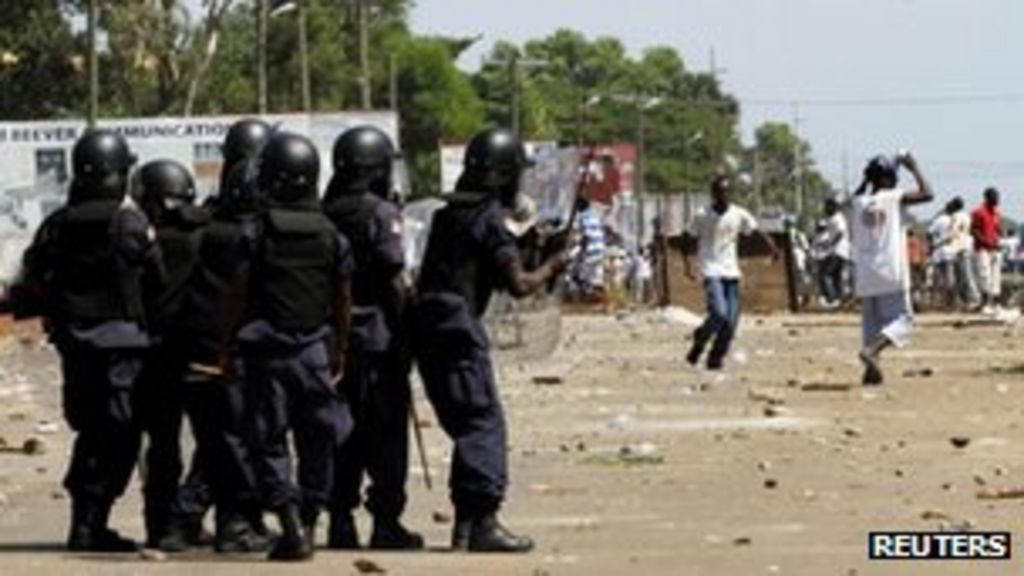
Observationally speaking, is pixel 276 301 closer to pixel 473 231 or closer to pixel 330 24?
pixel 473 231

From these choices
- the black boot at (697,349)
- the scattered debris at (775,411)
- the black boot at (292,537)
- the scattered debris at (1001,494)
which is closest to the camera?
the black boot at (292,537)

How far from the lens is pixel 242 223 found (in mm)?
12141

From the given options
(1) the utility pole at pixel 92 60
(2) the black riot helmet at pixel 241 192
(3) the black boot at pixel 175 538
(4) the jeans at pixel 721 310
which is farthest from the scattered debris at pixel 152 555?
(1) the utility pole at pixel 92 60

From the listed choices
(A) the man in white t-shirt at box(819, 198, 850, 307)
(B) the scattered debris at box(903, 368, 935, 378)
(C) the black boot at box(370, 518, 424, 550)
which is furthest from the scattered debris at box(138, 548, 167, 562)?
(A) the man in white t-shirt at box(819, 198, 850, 307)

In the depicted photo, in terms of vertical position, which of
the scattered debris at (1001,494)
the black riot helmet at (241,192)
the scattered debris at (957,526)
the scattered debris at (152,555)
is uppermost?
the black riot helmet at (241,192)

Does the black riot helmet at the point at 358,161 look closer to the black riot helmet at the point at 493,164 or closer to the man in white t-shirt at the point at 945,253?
the black riot helmet at the point at 493,164

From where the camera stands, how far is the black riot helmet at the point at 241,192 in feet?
40.1

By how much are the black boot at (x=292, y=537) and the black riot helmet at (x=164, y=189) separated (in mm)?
1664

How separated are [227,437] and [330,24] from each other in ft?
289

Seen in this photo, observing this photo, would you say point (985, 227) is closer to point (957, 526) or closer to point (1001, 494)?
point (1001, 494)

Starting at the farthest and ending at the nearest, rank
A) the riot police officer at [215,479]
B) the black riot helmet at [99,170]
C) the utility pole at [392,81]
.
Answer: the utility pole at [392,81]
the black riot helmet at [99,170]
the riot police officer at [215,479]

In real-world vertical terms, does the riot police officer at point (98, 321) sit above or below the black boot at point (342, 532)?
above

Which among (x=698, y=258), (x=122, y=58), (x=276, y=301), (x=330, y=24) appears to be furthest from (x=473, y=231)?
(x=330, y=24)

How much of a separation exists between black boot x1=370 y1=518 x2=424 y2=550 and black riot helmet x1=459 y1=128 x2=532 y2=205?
141cm
